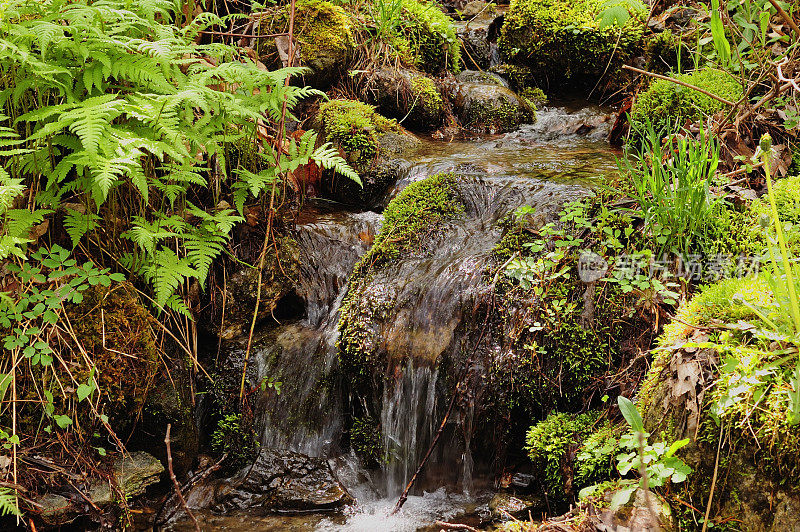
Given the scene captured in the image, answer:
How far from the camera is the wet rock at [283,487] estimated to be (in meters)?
3.41

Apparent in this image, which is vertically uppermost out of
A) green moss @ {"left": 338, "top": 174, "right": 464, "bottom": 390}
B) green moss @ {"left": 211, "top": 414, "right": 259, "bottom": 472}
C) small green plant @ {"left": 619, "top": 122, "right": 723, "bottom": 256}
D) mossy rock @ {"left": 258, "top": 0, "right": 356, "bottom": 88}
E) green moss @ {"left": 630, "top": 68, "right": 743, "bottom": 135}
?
mossy rock @ {"left": 258, "top": 0, "right": 356, "bottom": 88}

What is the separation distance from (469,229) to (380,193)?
132 cm

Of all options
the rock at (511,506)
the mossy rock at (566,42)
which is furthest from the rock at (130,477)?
the mossy rock at (566,42)

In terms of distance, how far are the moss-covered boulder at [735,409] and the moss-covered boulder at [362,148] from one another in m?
3.24

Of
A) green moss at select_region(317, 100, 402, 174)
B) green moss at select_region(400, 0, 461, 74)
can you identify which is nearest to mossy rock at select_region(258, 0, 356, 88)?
green moss at select_region(317, 100, 402, 174)

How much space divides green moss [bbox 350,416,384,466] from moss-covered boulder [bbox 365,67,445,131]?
3777mm

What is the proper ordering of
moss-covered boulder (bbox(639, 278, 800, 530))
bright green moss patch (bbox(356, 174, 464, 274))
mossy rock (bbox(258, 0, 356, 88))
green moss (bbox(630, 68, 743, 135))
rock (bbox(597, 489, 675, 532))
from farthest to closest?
mossy rock (bbox(258, 0, 356, 88)) < green moss (bbox(630, 68, 743, 135)) < bright green moss patch (bbox(356, 174, 464, 274)) < rock (bbox(597, 489, 675, 532)) < moss-covered boulder (bbox(639, 278, 800, 530))

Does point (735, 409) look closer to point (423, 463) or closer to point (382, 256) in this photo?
point (423, 463)

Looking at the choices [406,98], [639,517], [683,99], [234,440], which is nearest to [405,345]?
[234,440]

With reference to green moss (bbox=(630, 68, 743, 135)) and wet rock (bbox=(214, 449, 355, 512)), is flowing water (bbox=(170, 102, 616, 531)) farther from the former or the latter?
green moss (bbox=(630, 68, 743, 135))

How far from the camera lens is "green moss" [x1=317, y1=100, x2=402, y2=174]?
546 cm

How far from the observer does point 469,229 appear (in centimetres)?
427

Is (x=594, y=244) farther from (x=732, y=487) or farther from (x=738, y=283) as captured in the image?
(x=732, y=487)

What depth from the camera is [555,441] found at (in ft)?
9.71
